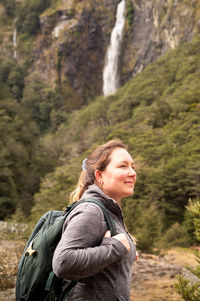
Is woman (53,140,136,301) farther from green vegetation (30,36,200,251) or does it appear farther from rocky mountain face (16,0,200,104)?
rocky mountain face (16,0,200,104)

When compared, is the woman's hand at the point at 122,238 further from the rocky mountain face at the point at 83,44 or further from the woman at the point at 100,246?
the rocky mountain face at the point at 83,44

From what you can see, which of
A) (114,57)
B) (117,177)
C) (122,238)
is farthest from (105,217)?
(114,57)

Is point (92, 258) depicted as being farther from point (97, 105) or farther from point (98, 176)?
point (97, 105)

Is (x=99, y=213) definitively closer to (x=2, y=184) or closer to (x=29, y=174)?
(x=2, y=184)

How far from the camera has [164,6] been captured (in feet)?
149

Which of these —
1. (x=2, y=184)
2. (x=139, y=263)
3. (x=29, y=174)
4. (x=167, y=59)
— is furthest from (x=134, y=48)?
(x=139, y=263)

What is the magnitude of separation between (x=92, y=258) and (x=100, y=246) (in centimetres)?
8

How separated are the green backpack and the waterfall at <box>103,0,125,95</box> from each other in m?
52.1

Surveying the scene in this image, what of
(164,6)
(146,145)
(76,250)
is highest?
(164,6)

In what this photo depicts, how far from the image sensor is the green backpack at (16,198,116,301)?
4.75 feet

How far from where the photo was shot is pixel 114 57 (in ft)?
178

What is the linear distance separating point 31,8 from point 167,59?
3834cm

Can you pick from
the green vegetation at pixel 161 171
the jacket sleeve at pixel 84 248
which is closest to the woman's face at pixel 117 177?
the jacket sleeve at pixel 84 248

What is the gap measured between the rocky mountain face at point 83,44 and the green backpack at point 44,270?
172 feet
